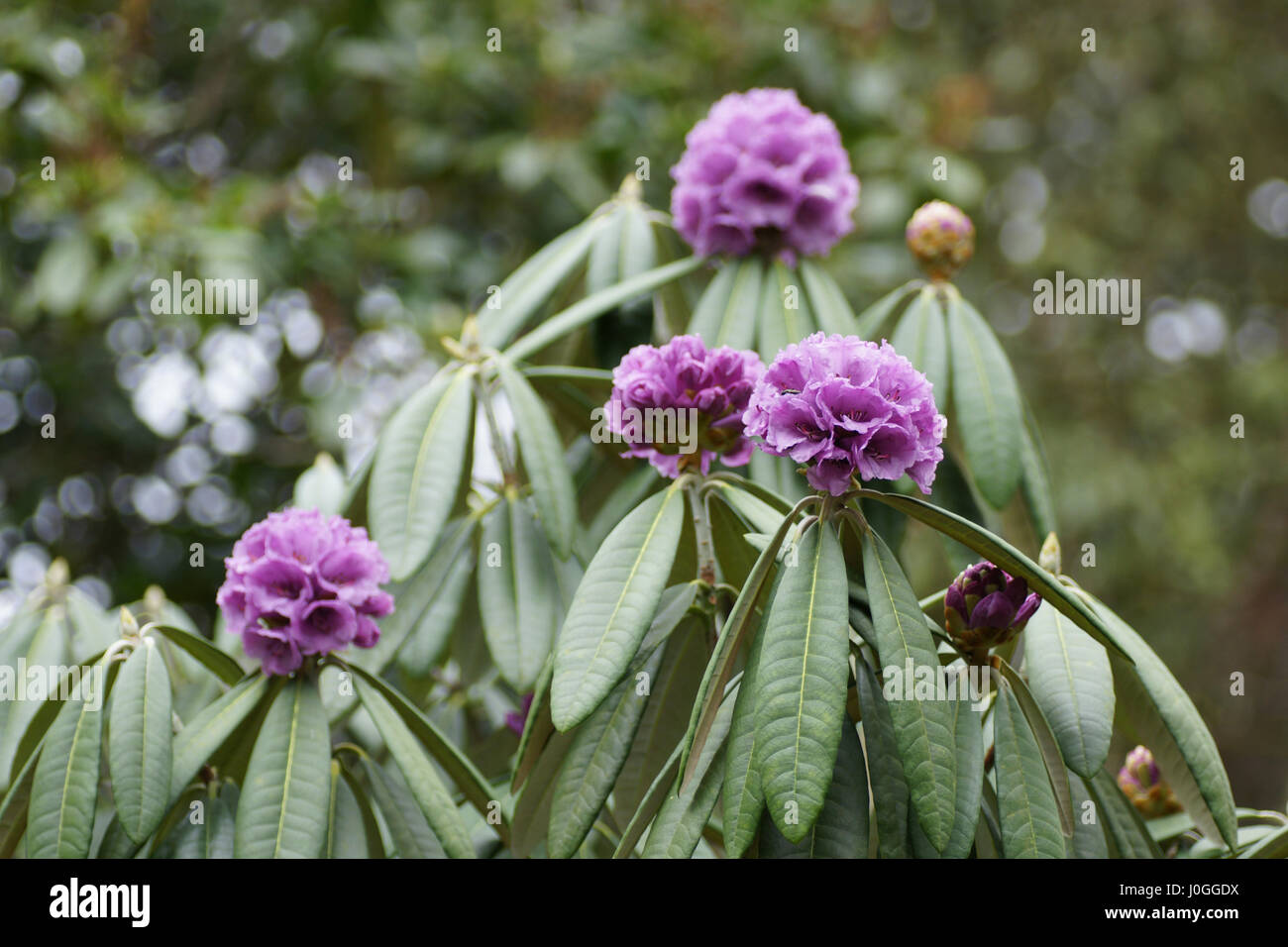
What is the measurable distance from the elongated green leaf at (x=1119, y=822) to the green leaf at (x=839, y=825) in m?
0.37

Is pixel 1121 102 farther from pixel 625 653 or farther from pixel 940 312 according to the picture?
pixel 625 653

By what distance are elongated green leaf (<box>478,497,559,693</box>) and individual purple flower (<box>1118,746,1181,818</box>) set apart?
79cm

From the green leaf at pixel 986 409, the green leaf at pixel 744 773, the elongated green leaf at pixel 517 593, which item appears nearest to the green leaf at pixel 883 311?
the green leaf at pixel 986 409

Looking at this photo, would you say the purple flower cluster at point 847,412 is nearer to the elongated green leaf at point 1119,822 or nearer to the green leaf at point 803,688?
the green leaf at point 803,688

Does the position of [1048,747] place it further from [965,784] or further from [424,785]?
[424,785]

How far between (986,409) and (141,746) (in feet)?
3.60

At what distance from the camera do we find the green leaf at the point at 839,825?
111 cm

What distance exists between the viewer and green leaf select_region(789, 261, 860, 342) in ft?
5.70

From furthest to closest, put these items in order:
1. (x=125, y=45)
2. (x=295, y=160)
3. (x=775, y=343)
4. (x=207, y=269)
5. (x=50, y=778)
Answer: (x=295, y=160) < (x=125, y=45) < (x=207, y=269) < (x=775, y=343) < (x=50, y=778)

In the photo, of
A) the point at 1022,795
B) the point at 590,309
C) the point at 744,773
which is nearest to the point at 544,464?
the point at 590,309
